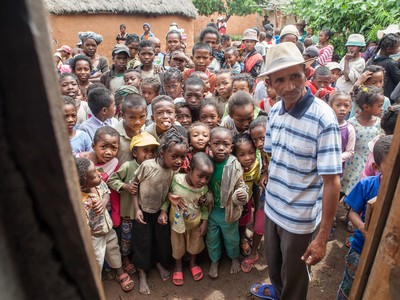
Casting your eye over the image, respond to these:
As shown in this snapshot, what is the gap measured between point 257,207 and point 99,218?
1560mm

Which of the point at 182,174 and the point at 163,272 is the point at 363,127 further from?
the point at 163,272

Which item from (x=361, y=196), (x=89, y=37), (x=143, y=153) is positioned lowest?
(x=361, y=196)

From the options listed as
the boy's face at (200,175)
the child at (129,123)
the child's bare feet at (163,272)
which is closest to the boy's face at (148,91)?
the child at (129,123)

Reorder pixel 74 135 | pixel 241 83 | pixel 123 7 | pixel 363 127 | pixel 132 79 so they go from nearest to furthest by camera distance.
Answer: pixel 74 135
pixel 363 127
pixel 241 83
pixel 132 79
pixel 123 7

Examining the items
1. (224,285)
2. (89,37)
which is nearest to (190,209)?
(224,285)

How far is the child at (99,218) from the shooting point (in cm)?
233

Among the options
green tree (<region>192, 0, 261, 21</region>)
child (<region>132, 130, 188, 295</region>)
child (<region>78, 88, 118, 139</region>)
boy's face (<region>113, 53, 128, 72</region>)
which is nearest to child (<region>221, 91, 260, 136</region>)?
child (<region>132, 130, 188, 295</region>)

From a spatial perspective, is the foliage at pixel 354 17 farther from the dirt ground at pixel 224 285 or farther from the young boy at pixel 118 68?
the dirt ground at pixel 224 285

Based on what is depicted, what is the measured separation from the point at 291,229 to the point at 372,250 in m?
1.22

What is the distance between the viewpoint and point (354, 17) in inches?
299

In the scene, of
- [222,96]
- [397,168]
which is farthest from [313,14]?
[397,168]

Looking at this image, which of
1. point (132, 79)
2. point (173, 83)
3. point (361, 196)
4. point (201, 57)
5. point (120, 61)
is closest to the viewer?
point (361, 196)

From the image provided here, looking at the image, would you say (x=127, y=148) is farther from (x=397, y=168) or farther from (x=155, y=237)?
(x=397, y=168)

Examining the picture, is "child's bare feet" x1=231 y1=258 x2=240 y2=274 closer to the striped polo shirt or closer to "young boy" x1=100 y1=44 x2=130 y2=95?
the striped polo shirt
